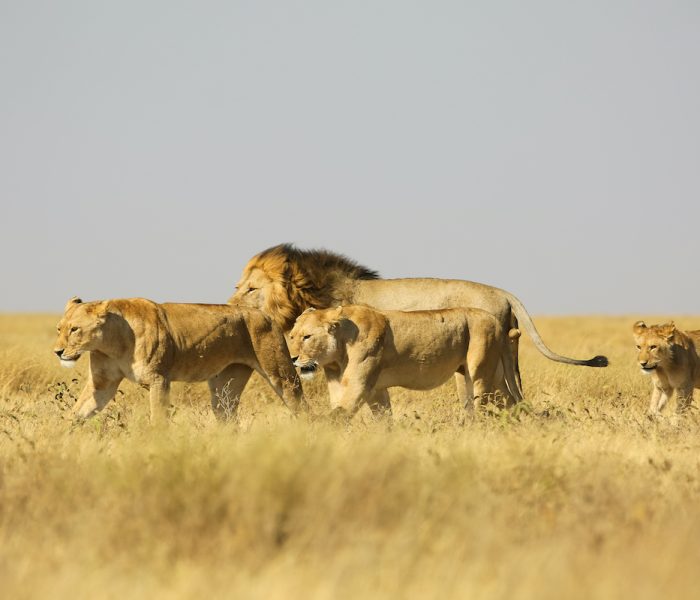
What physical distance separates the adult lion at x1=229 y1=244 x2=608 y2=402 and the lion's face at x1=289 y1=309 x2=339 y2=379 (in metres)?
2.18

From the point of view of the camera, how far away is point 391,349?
10.1m

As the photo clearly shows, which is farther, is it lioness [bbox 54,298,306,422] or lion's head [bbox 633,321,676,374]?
lion's head [bbox 633,321,676,374]

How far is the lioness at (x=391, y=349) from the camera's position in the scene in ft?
32.0

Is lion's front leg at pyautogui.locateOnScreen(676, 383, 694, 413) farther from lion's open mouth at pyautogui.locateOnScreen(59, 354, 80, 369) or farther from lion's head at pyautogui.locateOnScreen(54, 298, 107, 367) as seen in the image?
lion's open mouth at pyautogui.locateOnScreen(59, 354, 80, 369)

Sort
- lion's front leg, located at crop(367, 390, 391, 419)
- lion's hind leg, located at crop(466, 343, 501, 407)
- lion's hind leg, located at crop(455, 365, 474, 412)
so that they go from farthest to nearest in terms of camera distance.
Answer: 1. lion's hind leg, located at crop(455, 365, 474, 412)
2. lion's hind leg, located at crop(466, 343, 501, 407)
3. lion's front leg, located at crop(367, 390, 391, 419)

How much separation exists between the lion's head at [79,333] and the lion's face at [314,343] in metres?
1.59

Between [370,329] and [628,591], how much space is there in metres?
5.60

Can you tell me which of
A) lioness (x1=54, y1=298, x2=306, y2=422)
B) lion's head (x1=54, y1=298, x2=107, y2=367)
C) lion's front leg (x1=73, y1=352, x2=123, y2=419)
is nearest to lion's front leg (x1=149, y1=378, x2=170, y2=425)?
lioness (x1=54, y1=298, x2=306, y2=422)

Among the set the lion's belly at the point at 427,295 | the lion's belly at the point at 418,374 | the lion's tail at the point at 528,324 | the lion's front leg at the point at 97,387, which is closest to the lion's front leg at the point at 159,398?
the lion's front leg at the point at 97,387

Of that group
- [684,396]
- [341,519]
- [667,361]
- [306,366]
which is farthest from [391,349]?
[341,519]

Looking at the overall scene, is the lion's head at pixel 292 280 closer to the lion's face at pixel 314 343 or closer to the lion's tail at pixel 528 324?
the lion's tail at pixel 528 324

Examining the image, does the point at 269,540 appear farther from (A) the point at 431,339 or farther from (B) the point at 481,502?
(A) the point at 431,339

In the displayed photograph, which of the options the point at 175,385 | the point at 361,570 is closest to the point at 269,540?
the point at 361,570

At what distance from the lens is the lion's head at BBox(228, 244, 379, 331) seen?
12.0 meters
